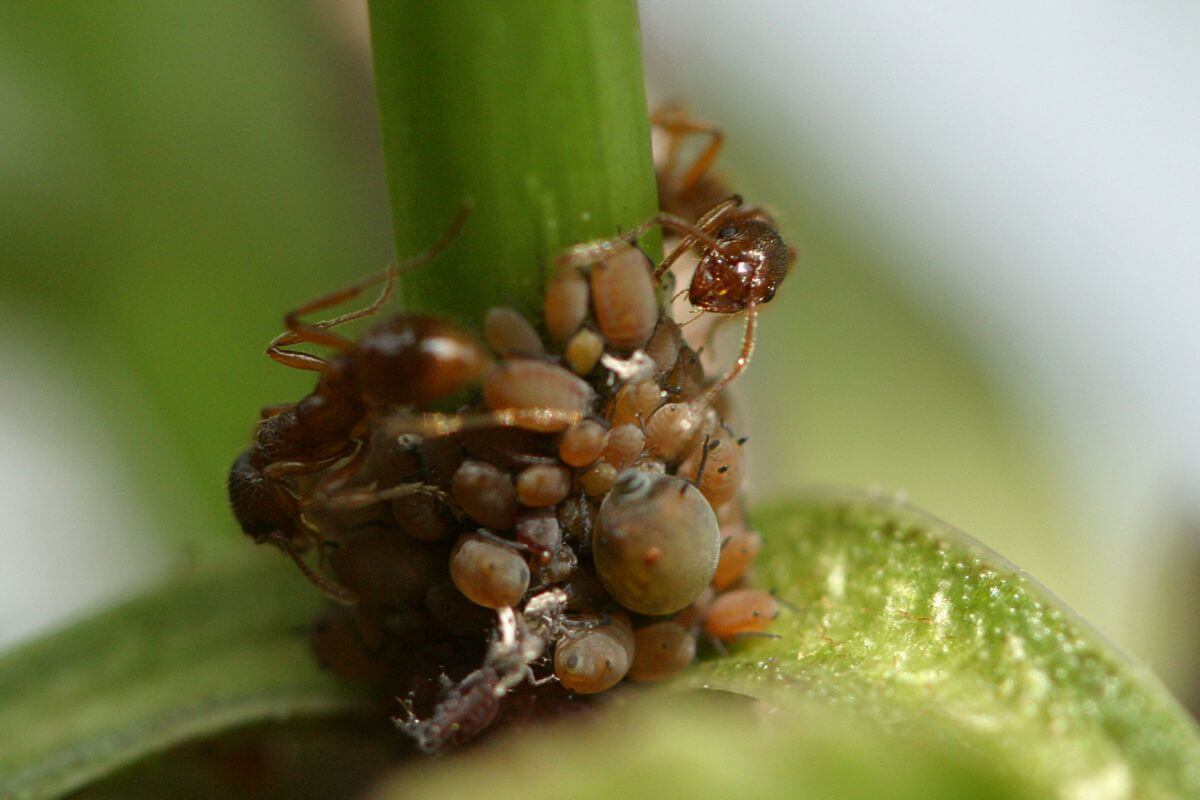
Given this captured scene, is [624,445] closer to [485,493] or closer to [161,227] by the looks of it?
[485,493]

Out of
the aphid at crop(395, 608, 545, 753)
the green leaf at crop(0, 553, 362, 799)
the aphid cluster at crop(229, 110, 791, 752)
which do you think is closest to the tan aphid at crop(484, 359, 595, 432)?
the aphid cluster at crop(229, 110, 791, 752)

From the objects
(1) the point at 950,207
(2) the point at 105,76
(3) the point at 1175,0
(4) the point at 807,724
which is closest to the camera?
(4) the point at 807,724

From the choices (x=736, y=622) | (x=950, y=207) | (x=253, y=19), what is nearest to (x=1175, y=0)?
(x=950, y=207)

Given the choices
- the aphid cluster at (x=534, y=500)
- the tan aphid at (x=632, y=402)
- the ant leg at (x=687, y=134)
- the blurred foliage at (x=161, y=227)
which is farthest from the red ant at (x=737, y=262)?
the blurred foliage at (x=161, y=227)

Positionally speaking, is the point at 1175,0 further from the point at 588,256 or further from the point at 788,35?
the point at 588,256

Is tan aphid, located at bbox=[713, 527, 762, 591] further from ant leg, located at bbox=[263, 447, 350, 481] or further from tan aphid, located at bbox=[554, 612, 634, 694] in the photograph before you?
ant leg, located at bbox=[263, 447, 350, 481]

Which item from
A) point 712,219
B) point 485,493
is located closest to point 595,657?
point 485,493

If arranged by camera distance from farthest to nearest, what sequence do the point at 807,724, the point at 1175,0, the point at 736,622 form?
the point at 1175,0 < the point at 736,622 < the point at 807,724

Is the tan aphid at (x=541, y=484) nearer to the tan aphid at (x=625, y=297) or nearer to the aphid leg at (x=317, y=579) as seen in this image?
the tan aphid at (x=625, y=297)
